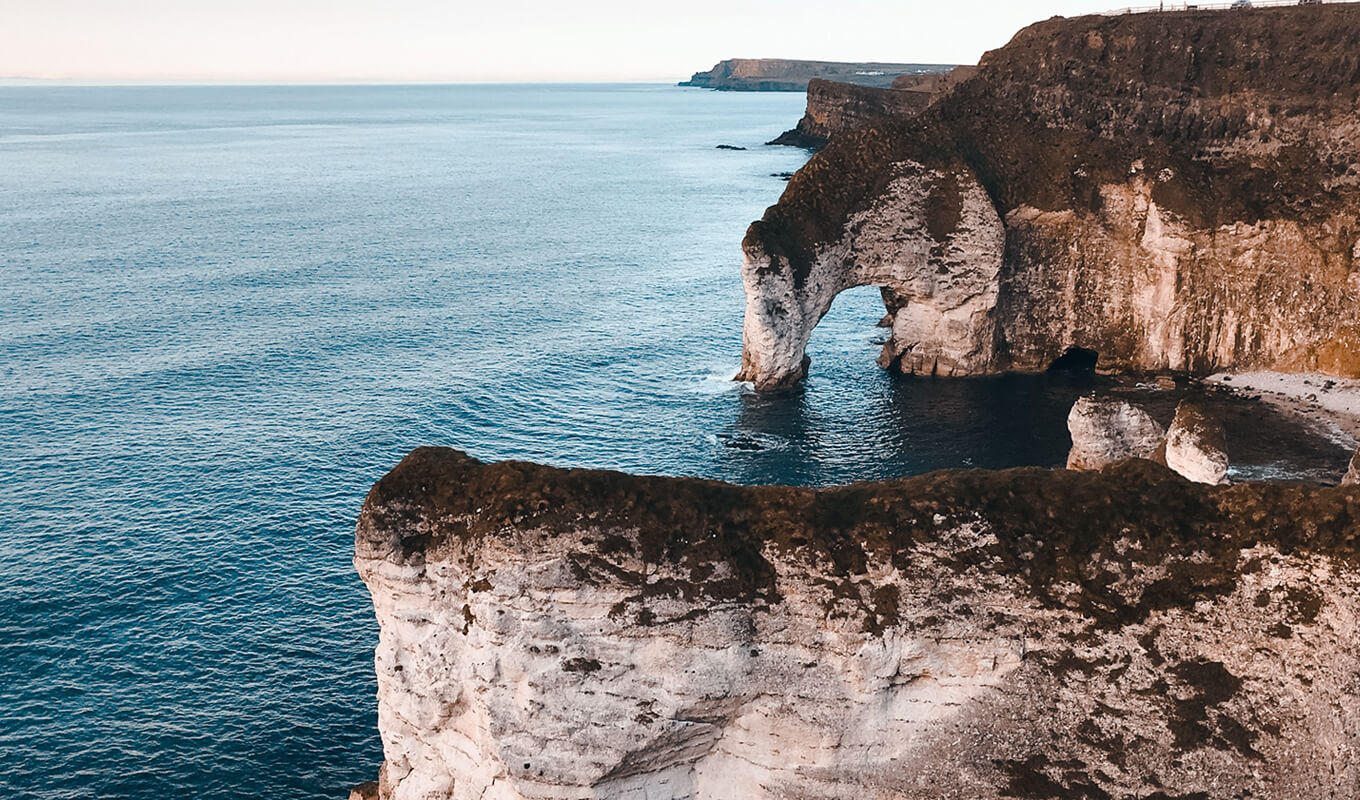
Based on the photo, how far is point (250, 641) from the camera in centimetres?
5119

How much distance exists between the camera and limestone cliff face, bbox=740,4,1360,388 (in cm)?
7488

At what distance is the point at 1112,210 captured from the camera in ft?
266

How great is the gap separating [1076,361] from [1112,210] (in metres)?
11.9

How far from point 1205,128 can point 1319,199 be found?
9.33m

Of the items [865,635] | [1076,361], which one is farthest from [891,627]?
[1076,361]

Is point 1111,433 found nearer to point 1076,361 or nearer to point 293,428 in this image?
point 1076,361

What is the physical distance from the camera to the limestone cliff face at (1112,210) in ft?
246

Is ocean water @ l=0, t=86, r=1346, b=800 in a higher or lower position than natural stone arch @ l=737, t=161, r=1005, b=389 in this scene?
lower

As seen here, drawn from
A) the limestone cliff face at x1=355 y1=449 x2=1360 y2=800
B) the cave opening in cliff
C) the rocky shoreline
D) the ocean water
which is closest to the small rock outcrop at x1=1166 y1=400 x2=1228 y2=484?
the rocky shoreline

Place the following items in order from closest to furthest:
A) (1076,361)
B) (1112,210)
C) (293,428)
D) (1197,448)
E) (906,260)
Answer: (1197,448) → (293,428) → (1112,210) → (906,260) → (1076,361)

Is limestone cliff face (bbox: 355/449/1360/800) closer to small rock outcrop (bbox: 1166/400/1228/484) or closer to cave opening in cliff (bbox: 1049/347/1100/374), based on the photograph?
small rock outcrop (bbox: 1166/400/1228/484)

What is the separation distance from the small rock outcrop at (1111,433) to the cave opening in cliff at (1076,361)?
33188mm

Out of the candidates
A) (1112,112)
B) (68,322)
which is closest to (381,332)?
(68,322)

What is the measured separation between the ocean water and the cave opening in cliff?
2.97 meters
